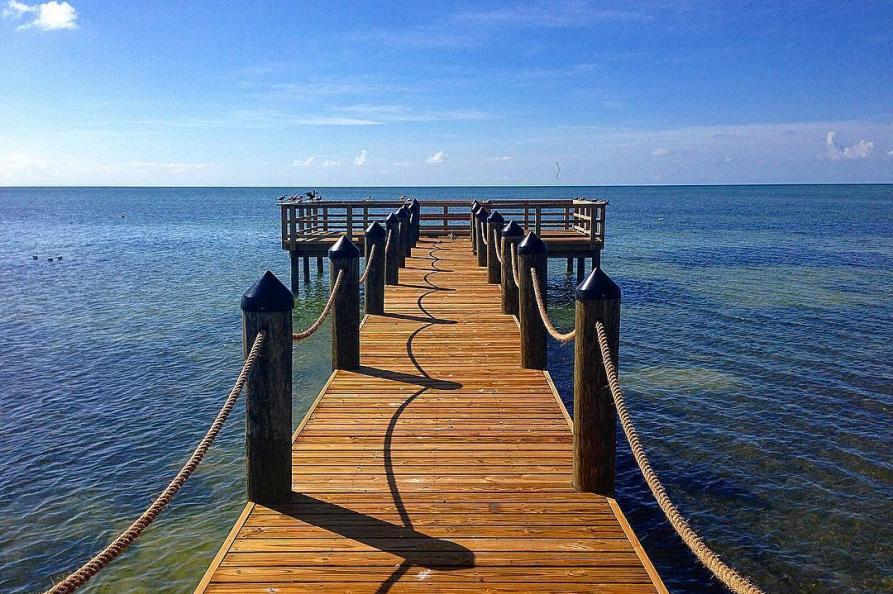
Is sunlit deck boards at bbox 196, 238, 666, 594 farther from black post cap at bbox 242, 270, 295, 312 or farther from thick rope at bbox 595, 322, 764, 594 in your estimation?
black post cap at bbox 242, 270, 295, 312

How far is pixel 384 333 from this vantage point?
1045cm

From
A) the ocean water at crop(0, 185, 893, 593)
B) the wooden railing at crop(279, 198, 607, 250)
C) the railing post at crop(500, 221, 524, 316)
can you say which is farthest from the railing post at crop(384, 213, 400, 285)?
the wooden railing at crop(279, 198, 607, 250)

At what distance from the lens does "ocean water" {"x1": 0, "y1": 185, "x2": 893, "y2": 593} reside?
25.6ft

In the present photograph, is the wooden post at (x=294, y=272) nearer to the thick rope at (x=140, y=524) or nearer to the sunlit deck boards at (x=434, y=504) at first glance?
the sunlit deck boards at (x=434, y=504)

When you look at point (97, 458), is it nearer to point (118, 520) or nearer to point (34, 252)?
point (118, 520)

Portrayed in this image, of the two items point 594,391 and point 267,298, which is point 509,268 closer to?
point 594,391

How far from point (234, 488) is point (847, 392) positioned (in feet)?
37.2

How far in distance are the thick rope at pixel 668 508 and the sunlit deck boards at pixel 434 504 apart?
0.44 metres

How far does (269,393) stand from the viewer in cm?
484

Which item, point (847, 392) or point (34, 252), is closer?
point (847, 392)

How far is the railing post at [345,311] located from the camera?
8.31 meters

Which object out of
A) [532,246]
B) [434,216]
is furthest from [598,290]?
[434,216]

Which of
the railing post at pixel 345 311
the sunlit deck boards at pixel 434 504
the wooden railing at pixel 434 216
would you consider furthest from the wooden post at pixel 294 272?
the sunlit deck boards at pixel 434 504

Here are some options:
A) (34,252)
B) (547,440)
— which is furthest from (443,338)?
(34,252)
